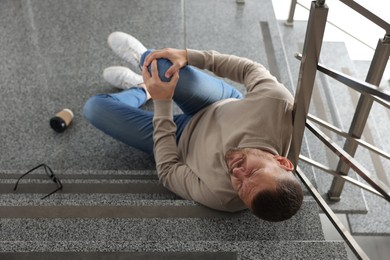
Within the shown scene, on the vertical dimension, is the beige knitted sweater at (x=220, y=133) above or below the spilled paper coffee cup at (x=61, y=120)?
above

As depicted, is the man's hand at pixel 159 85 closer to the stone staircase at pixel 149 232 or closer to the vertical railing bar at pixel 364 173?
the stone staircase at pixel 149 232

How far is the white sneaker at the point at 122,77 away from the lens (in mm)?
1821

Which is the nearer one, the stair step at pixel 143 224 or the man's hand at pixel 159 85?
the stair step at pixel 143 224

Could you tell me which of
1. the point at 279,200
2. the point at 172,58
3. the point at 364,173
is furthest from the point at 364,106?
the point at 172,58

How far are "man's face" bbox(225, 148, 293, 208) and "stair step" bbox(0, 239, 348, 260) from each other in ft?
0.37

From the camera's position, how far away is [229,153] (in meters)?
1.13

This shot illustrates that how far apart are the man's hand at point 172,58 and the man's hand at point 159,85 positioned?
13mm

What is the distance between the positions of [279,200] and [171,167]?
0.42 m

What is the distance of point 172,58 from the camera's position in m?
1.32

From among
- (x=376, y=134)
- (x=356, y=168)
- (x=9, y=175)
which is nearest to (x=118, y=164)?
(x=9, y=175)

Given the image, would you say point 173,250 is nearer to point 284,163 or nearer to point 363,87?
point 284,163

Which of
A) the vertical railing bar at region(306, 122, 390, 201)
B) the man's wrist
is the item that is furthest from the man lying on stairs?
the vertical railing bar at region(306, 122, 390, 201)

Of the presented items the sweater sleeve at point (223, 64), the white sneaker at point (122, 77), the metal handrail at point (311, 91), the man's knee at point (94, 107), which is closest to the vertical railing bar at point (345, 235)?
the metal handrail at point (311, 91)

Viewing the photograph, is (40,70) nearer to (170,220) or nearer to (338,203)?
(170,220)
